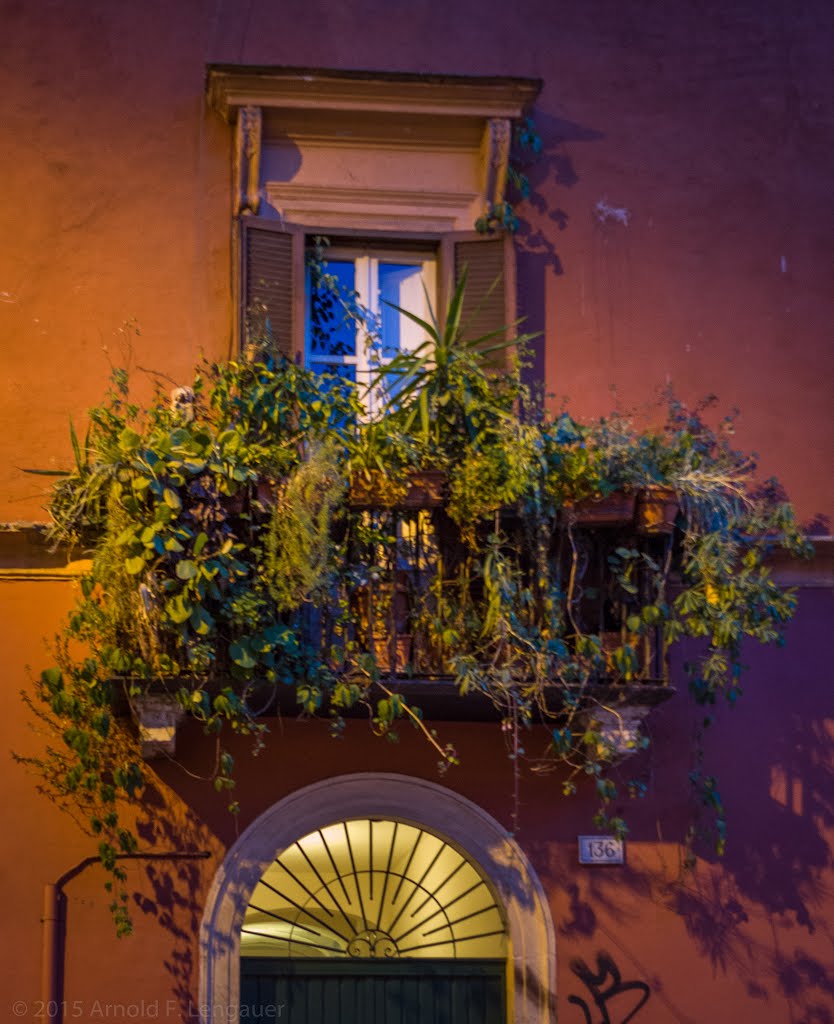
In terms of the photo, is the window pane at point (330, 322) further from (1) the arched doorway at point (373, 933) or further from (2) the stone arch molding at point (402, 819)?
(1) the arched doorway at point (373, 933)

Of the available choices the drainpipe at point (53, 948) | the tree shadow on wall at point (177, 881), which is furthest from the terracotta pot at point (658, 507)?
the drainpipe at point (53, 948)

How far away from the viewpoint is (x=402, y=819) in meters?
7.95

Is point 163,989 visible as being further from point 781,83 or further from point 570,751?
point 781,83

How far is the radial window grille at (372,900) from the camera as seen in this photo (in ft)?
26.4

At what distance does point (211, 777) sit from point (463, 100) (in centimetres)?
362

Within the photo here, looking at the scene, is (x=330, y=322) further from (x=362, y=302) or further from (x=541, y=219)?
(x=541, y=219)

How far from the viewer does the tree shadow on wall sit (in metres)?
7.60

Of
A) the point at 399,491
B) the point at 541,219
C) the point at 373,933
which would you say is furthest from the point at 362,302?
the point at 373,933

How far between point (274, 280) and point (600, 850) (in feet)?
10.4

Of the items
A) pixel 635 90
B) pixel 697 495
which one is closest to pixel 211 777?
pixel 697 495

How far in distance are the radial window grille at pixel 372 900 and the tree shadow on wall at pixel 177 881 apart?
0.40 metres

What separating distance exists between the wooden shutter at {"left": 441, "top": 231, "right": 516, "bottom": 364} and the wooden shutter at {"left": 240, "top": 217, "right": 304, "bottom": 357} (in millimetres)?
758

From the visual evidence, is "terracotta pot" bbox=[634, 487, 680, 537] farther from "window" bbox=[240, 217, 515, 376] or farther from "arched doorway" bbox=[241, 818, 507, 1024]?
"arched doorway" bbox=[241, 818, 507, 1024]

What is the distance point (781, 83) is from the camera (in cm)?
909
